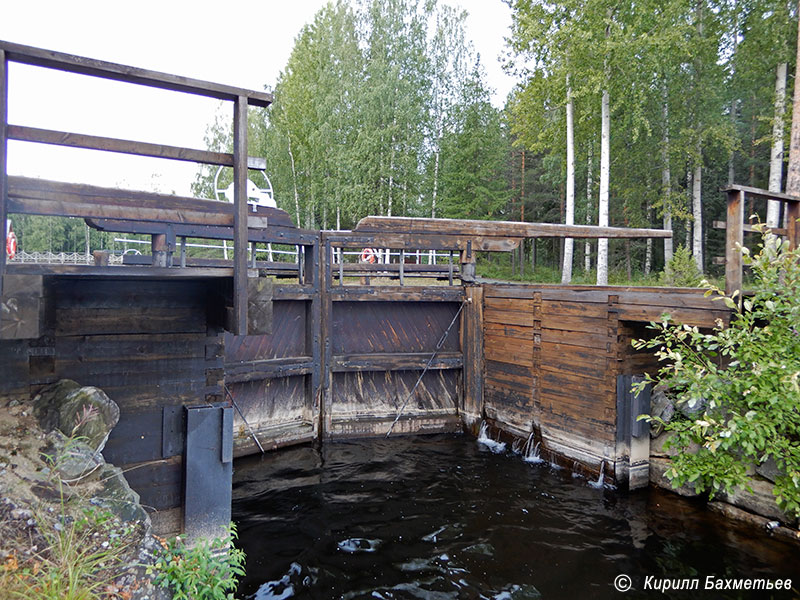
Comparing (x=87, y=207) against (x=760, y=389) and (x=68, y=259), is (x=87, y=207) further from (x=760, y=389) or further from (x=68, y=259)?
(x=68, y=259)

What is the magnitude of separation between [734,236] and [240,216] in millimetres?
4916

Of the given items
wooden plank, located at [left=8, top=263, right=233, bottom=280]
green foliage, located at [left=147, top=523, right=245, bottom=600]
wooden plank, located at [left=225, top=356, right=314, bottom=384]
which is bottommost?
green foliage, located at [left=147, top=523, right=245, bottom=600]

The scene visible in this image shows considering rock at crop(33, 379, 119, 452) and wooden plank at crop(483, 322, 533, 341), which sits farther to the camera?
wooden plank at crop(483, 322, 533, 341)

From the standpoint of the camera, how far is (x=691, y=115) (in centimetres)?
1878

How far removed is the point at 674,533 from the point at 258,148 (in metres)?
25.2

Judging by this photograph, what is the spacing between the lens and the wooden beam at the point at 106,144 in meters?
2.88

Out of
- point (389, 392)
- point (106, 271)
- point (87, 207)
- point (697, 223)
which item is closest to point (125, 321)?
point (106, 271)

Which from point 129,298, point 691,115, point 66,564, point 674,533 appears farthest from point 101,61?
point 691,115

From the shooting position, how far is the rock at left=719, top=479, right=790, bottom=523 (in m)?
5.47

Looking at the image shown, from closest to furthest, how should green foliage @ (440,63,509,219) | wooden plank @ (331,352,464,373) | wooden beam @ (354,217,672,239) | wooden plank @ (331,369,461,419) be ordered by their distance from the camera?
wooden beam @ (354,217,672,239), wooden plank @ (331,352,464,373), wooden plank @ (331,369,461,419), green foliage @ (440,63,509,219)

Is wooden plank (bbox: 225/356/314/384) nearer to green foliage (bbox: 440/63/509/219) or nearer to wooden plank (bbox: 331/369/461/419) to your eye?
wooden plank (bbox: 331/369/461/419)

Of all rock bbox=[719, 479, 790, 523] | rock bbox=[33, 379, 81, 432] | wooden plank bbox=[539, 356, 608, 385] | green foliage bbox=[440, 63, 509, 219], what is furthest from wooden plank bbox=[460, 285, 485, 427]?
green foliage bbox=[440, 63, 509, 219]

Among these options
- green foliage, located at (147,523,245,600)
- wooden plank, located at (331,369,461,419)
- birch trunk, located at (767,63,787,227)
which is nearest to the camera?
green foliage, located at (147,523,245,600)

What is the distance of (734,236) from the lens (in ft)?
17.0
